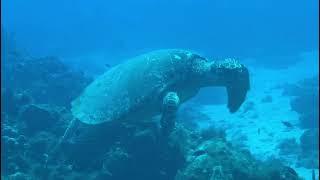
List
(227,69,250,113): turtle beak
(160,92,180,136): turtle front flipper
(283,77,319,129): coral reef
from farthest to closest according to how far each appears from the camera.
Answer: (283,77,319,129): coral reef → (227,69,250,113): turtle beak → (160,92,180,136): turtle front flipper

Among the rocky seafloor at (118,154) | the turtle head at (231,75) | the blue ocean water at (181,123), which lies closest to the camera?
the rocky seafloor at (118,154)

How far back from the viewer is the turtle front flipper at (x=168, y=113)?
10.1m

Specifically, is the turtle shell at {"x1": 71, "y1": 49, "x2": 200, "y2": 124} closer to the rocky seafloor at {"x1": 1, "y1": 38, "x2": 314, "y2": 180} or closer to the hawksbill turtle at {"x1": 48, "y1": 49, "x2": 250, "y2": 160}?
the hawksbill turtle at {"x1": 48, "y1": 49, "x2": 250, "y2": 160}

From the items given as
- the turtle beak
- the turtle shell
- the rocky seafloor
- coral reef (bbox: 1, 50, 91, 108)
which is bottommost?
the rocky seafloor

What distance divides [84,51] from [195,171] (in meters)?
49.2

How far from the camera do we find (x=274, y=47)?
50500 mm

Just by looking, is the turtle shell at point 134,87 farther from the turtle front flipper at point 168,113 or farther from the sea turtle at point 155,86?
the turtle front flipper at point 168,113

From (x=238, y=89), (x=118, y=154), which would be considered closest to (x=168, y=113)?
(x=118, y=154)

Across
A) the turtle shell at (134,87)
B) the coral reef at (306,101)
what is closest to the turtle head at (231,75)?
the turtle shell at (134,87)

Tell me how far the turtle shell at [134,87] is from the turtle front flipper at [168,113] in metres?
Answer: 0.48

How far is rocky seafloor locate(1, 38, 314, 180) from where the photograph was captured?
371 inches

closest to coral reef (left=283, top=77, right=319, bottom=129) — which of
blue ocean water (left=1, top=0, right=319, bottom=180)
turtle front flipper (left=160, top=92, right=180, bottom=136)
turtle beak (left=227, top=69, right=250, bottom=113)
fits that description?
blue ocean water (left=1, top=0, right=319, bottom=180)

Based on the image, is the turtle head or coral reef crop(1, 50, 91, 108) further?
coral reef crop(1, 50, 91, 108)

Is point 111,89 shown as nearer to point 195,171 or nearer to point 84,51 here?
point 195,171
